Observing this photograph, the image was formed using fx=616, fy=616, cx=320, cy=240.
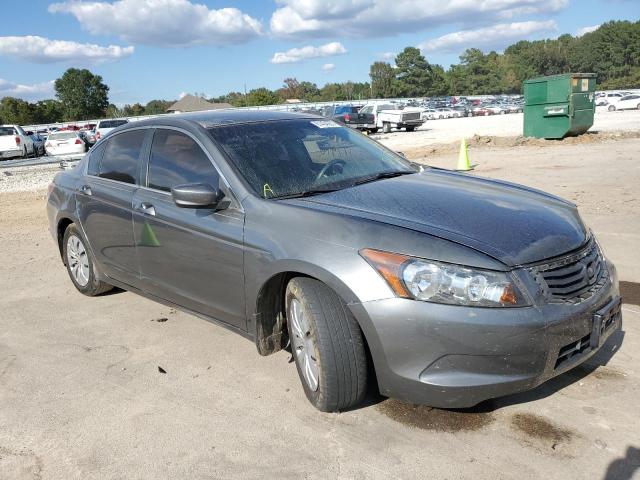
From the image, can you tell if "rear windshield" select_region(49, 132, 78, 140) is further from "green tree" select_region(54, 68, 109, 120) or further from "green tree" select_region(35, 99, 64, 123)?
"green tree" select_region(54, 68, 109, 120)

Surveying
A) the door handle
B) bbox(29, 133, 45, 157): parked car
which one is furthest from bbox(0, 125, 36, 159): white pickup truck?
the door handle

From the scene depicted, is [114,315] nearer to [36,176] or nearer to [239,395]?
[239,395]

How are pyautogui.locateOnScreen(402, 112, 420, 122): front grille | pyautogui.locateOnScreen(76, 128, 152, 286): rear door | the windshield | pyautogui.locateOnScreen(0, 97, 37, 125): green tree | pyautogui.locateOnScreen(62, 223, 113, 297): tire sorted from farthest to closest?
pyautogui.locateOnScreen(0, 97, 37, 125): green tree → pyautogui.locateOnScreen(402, 112, 420, 122): front grille → pyautogui.locateOnScreen(62, 223, 113, 297): tire → pyautogui.locateOnScreen(76, 128, 152, 286): rear door → the windshield

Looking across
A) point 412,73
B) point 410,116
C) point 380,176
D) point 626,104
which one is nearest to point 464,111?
point 626,104

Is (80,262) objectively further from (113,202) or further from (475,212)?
(475,212)

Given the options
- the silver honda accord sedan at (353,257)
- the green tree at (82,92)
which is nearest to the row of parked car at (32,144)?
the silver honda accord sedan at (353,257)

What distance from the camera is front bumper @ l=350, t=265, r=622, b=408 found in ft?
9.29

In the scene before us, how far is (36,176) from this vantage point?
19.1 meters

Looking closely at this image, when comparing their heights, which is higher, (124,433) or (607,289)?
(607,289)

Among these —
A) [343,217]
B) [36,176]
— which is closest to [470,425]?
[343,217]

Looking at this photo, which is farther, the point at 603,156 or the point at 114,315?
the point at 603,156

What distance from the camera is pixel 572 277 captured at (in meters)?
3.12

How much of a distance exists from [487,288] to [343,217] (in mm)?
850

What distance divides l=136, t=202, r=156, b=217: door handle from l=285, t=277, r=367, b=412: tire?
1.41 m
